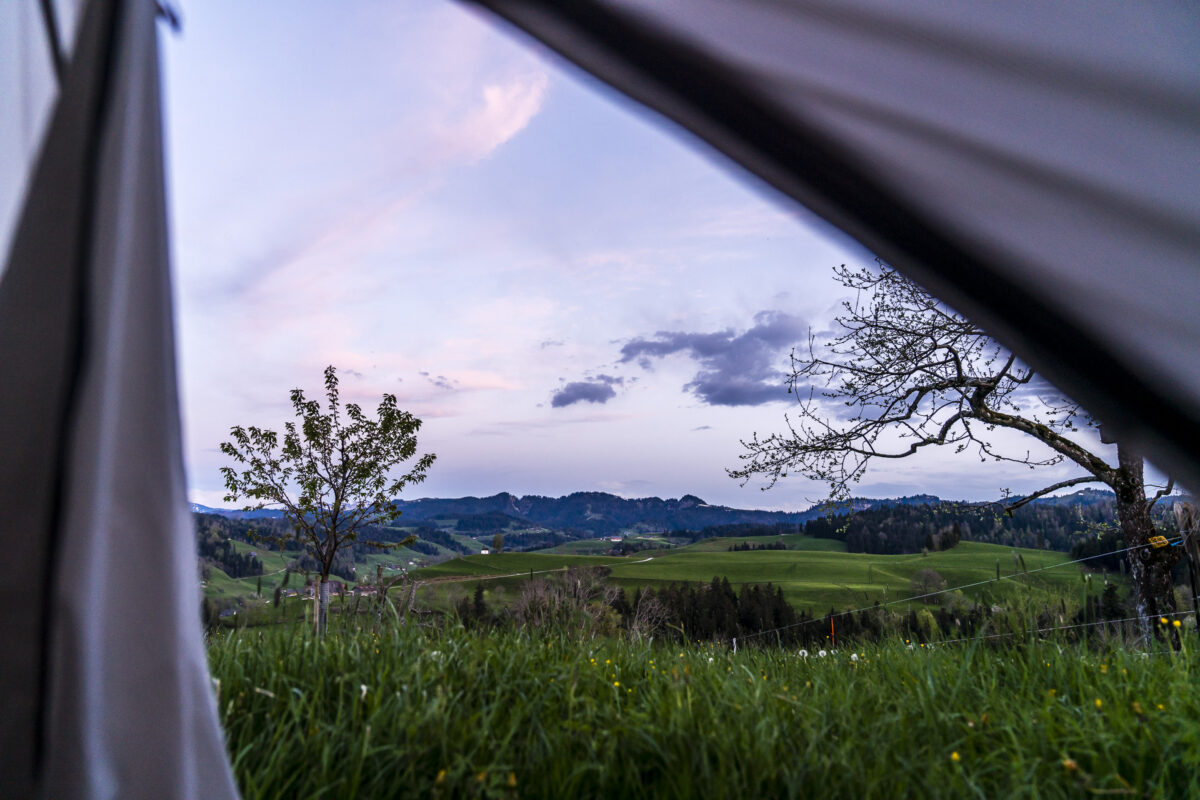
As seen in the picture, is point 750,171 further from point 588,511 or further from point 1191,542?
point 588,511

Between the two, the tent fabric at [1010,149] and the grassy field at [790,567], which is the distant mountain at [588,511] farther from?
the tent fabric at [1010,149]

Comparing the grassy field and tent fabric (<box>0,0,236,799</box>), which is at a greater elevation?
tent fabric (<box>0,0,236,799</box>)

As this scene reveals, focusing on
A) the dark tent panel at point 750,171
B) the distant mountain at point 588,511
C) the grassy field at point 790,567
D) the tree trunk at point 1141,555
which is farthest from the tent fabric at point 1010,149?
the distant mountain at point 588,511

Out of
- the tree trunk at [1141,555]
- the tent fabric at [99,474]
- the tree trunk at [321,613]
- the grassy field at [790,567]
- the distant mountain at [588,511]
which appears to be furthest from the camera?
the distant mountain at [588,511]

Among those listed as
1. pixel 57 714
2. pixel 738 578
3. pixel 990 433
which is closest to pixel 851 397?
pixel 990 433

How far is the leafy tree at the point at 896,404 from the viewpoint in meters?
6.86

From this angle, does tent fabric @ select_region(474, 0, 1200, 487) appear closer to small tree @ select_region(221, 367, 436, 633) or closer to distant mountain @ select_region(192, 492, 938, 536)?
small tree @ select_region(221, 367, 436, 633)

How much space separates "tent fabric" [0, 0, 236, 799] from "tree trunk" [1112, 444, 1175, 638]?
6891mm

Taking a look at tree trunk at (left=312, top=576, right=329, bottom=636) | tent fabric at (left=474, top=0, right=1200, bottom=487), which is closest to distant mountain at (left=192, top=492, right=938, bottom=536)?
tree trunk at (left=312, top=576, right=329, bottom=636)

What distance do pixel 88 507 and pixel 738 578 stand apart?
3576 centimetres

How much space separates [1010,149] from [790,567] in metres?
38.0

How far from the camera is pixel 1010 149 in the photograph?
2.39 feet

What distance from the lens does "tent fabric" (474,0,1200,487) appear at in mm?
667

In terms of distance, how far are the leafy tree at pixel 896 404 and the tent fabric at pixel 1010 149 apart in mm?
6297
